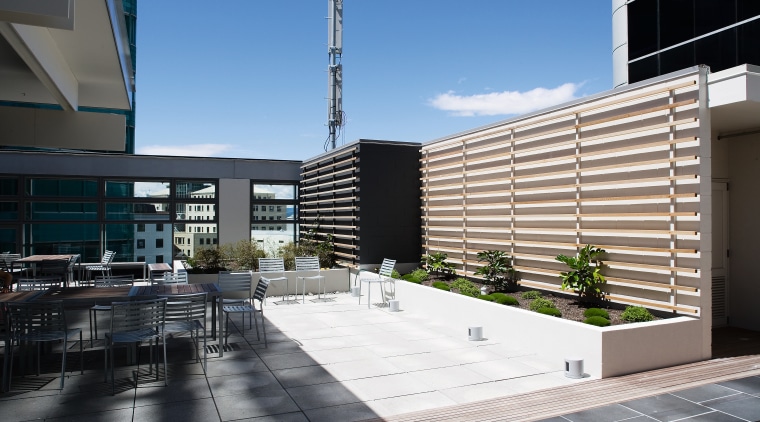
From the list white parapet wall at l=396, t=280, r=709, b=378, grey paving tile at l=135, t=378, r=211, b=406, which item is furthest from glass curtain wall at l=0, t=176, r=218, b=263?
white parapet wall at l=396, t=280, r=709, b=378

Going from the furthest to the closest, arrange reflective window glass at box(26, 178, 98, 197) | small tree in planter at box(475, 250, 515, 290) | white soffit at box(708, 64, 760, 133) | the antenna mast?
the antenna mast
reflective window glass at box(26, 178, 98, 197)
small tree in planter at box(475, 250, 515, 290)
white soffit at box(708, 64, 760, 133)

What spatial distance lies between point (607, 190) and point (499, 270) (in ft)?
7.57

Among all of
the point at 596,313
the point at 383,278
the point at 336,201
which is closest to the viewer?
the point at 596,313

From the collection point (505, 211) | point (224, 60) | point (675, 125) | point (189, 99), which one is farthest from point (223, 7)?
point (675, 125)

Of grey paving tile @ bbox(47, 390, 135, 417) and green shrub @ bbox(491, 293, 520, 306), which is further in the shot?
green shrub @ bbox(491, 293, 520, 306)

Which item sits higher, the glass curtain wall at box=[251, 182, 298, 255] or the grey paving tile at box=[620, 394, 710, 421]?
the glass curtain wall at box=[251, 182, 298, 255]

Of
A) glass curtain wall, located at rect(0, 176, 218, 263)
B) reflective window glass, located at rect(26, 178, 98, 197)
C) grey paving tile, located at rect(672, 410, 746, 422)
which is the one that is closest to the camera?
grey paving tile, located at rect(672, 410, 746, 422)

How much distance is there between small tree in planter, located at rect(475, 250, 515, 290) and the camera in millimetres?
8711

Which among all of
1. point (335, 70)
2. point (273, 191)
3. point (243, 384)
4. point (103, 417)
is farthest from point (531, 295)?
point (335, 70)

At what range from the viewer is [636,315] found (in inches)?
244

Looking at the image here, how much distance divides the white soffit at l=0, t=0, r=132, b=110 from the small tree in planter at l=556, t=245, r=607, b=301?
589 centimetres

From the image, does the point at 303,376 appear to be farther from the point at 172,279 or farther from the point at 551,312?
the point at 172,279

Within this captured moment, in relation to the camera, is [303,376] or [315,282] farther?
[315,282]

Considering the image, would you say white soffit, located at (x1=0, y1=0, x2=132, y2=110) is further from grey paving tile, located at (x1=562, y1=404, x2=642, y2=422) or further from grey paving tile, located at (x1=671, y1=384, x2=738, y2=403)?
grey paving tile, located at (x1=671, y1=384, x2=738, y2=403)
